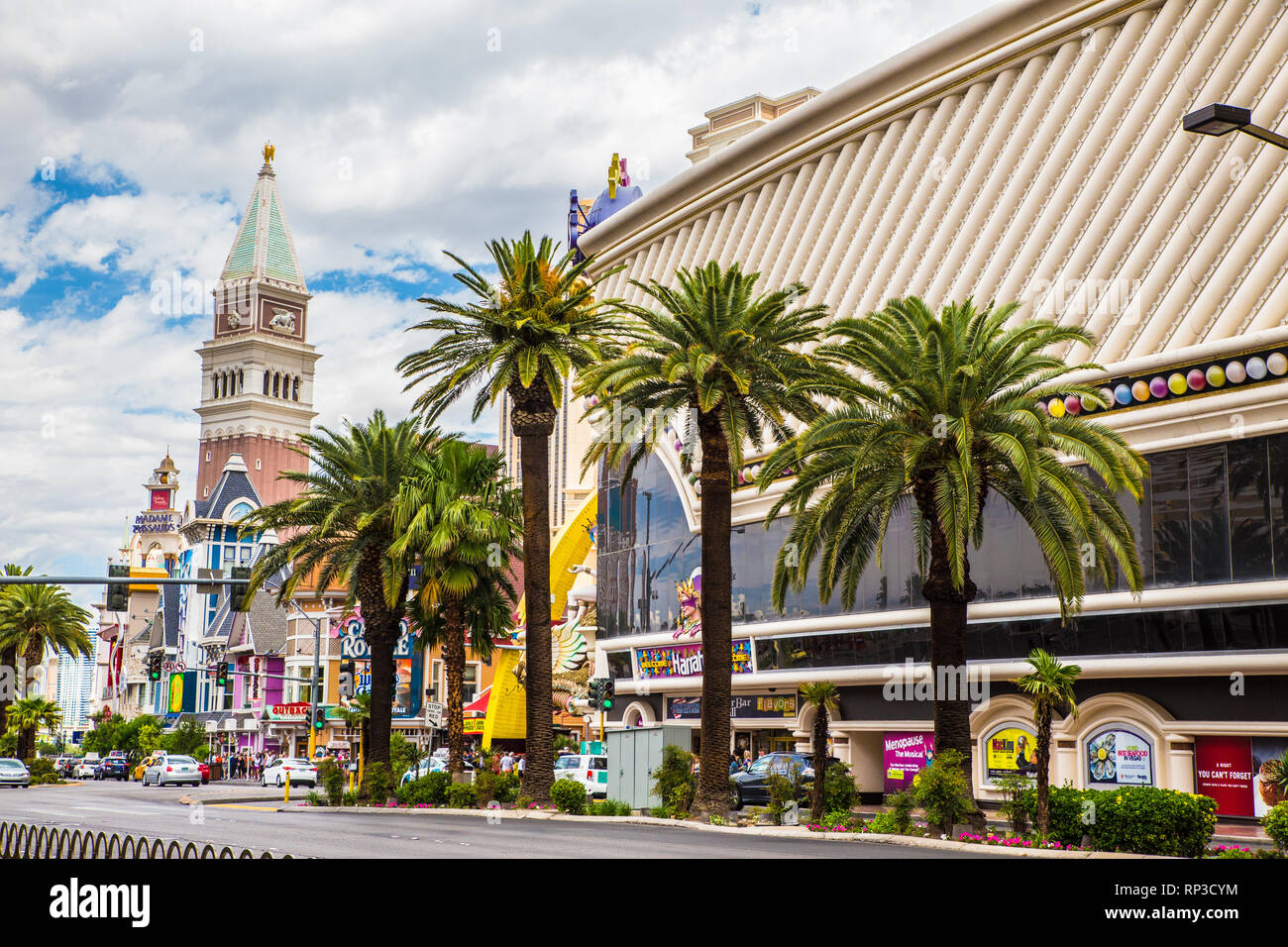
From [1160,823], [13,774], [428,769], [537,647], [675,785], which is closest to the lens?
[1160,823]

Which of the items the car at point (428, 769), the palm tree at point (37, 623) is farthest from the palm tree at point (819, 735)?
the palm tree at point (37, 623)

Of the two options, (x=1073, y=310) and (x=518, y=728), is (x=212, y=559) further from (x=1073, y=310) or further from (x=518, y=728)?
(x=1073, y=310)

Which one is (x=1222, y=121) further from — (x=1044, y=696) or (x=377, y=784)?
(x=377, y=784)

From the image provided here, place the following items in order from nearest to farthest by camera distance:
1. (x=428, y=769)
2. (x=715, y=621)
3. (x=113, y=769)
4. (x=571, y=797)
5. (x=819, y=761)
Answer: (x=819, y=761) < (x=715, y=621) < (x=571, y=797) < (x=428, y=769) < (x=113, y=769)

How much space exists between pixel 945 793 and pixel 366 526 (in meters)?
20.7

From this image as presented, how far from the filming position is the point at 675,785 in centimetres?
3216

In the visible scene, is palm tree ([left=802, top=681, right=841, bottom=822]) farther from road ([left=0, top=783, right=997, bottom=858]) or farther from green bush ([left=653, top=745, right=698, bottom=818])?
green bush ([left=653, top=745, right=698, bottom=818])

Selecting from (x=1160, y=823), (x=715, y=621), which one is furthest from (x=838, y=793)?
(x=1160, y=823)

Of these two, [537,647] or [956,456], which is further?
[537,647]

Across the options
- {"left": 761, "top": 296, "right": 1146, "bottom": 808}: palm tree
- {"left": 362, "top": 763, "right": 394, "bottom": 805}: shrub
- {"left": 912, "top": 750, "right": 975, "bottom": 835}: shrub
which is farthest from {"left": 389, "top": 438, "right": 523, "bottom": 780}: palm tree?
{"left": 912, "top": 750, "right": 975, "bottom": 835}: shrub

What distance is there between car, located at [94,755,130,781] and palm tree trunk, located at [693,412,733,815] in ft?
194

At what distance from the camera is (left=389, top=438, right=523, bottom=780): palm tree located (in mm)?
38469

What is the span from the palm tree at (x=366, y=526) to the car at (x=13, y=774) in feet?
62.7

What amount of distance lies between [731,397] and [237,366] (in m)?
124
